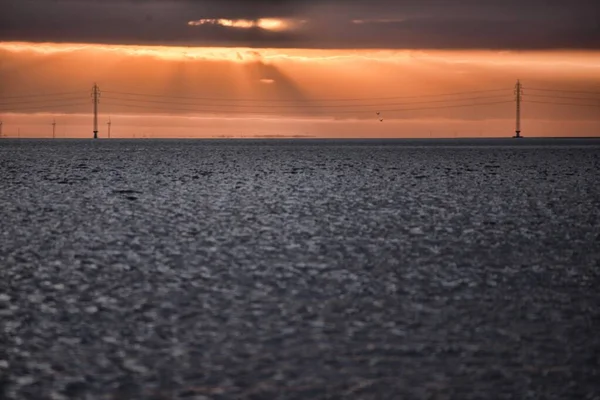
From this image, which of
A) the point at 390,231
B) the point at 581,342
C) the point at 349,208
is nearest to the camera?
the point at 581,342

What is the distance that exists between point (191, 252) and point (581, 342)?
13365mm

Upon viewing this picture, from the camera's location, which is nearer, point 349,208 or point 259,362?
point 259,362

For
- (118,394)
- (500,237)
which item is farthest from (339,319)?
(500,237)

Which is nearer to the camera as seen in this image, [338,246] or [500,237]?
[338,246]

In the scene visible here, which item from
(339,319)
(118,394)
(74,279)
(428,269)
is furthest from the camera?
(428,269)

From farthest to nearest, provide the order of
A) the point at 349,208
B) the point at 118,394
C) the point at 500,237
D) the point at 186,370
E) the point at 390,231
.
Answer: the point at 349,208
the point at 390,231
the point at 500,237
the point at 186,370
the point at 118,394

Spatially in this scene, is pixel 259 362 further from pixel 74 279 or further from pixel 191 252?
pixel 191 252

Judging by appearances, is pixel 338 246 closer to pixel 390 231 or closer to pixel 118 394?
pixel 390 231

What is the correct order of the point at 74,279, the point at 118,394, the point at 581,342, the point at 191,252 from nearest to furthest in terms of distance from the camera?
the point at 118,394, the point at 581,342, the point at 74,279, the point at 191,252

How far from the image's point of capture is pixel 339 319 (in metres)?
16.9

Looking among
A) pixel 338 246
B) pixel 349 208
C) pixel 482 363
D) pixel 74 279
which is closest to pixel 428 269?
pixel 338 246

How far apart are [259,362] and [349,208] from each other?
102 feet

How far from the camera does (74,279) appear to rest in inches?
858

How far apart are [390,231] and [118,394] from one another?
21761 millimetres
